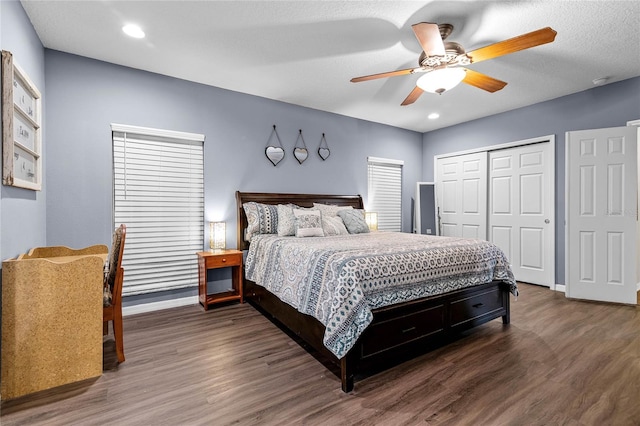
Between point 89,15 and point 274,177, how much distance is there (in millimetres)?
2531

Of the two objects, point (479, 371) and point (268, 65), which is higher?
point (268, 65)

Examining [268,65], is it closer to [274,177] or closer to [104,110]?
[274,177]

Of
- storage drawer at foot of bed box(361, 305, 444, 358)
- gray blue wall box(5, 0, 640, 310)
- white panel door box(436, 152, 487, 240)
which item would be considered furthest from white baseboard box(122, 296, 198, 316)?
white panel door box(436, 152, 487, 240)

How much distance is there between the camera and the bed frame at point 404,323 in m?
2.08

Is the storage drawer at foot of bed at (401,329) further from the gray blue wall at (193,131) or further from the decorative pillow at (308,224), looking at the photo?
the gray blue wall at (193,131)

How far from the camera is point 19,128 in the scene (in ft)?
7.27

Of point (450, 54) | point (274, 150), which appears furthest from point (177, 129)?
point (450, 54)

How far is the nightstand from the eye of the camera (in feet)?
11.5

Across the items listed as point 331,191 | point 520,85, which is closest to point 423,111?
point 520,85

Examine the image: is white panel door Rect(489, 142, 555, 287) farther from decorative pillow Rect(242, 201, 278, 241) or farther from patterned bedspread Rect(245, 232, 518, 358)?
decorative pillow Rect(242, 201, 278, 241)

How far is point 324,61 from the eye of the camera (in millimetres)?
3227

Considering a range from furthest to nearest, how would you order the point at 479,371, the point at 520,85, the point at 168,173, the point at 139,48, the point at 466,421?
1. the point at 520,85
2. the point at 168,173
3. the point at 139,48
4. the point at 479,371
5. the point at 466,421

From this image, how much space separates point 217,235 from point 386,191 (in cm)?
327

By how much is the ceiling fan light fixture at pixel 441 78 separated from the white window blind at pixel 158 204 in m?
2.70
